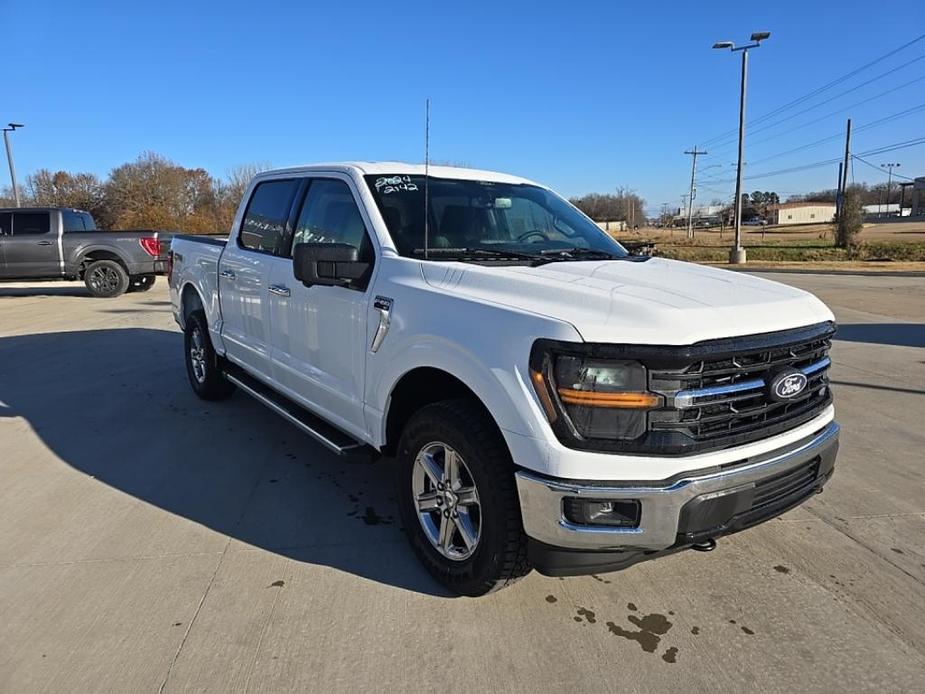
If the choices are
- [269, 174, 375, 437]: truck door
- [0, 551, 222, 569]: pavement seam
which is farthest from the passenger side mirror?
[0, 551, 222, 569]: pavement seam

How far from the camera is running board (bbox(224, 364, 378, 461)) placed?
11.3ft

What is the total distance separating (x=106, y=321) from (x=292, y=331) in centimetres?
855

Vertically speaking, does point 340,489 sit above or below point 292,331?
below

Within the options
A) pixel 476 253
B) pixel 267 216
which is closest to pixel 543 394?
pixel 476 253

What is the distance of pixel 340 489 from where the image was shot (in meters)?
4.07

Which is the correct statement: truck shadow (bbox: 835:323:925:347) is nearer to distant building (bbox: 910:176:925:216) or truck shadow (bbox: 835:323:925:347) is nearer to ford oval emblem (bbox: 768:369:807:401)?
ford oval emblem (bbox: 768:369:807:401)

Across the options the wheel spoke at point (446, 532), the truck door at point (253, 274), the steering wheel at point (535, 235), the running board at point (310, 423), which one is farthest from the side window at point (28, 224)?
the wheel spoke at point (446, 532)

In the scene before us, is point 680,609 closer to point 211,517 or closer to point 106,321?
point 211,517

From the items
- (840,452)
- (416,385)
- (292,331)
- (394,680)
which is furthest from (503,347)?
(840,452)

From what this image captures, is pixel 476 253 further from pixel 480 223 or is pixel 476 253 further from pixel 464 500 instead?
pixel 464 500

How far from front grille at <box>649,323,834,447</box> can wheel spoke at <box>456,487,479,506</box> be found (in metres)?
0.82

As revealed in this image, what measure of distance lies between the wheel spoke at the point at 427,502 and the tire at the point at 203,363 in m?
3.23

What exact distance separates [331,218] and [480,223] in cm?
92

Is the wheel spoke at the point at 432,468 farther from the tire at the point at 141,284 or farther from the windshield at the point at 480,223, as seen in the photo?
the tire at the point at 141,284
